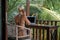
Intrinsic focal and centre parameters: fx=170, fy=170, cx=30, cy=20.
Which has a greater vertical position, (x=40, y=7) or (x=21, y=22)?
(x=40, y=7)

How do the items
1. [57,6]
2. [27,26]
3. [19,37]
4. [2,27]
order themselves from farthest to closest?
[57,6] → [27,26] → [19,37] → [2,27]

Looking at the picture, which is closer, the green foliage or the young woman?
the young woman

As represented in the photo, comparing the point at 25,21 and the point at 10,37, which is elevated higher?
the point at 25,21

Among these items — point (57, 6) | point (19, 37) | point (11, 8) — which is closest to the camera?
point (19, 37)

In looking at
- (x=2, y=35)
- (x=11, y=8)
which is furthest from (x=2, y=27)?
(x=11, y=8)

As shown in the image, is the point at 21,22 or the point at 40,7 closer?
the point at 21,22

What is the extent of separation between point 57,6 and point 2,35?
5.96 metres

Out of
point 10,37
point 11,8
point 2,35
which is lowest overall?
point 10,37

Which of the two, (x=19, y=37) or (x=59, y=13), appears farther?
(x=59, y=13)

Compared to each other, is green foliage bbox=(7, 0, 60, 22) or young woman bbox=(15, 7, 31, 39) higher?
green foliage bbox=(7, 0, 60, 22)

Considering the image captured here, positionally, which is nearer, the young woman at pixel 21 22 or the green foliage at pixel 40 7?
the young woman at pixel 21 22

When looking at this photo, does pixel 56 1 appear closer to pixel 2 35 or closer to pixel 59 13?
pixel 59 13

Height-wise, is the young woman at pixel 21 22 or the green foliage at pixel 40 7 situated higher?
the green foliage at pixel 40 7

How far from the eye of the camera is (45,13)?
682 centimetres
